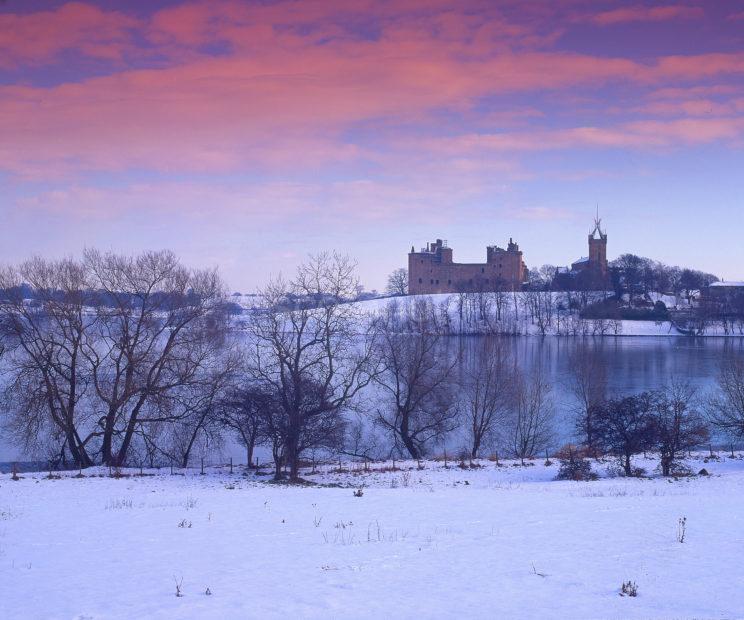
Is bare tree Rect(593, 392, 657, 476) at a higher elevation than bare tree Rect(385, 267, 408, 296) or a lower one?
lower

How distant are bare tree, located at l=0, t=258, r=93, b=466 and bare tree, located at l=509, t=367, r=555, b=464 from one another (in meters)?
16.5

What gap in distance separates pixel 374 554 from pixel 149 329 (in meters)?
17.9

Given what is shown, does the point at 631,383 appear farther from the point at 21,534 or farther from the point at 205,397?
the point at 21,534

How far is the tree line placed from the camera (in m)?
20.0

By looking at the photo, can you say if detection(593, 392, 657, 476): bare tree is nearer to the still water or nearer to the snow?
the still water

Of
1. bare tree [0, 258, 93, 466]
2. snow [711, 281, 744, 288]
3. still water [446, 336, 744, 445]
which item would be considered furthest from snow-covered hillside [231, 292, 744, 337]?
bare tree [0, 258, 93, 466]

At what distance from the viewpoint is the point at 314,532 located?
1010cm

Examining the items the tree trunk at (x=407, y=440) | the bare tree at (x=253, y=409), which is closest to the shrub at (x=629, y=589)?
the bare tree at (x=253, y=409)

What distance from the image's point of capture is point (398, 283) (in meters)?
134

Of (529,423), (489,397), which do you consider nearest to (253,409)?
(489,397)

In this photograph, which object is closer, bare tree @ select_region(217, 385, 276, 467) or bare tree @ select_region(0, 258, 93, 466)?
bare tree @ select_region(217, 385, 276, 467)

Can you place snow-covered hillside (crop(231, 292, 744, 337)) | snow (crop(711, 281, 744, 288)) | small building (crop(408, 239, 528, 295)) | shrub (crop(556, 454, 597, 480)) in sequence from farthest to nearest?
small building (crop(408, 239, 528, 295)), snow (crop(711, 281, 744, 288)), snow-covered hillside (crop(231, 292, 744, 337)), shrub (crop(556, 454, 597, 480))

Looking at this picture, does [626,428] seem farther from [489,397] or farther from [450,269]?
[450,269]

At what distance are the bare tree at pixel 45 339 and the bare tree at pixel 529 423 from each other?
1653 cm
